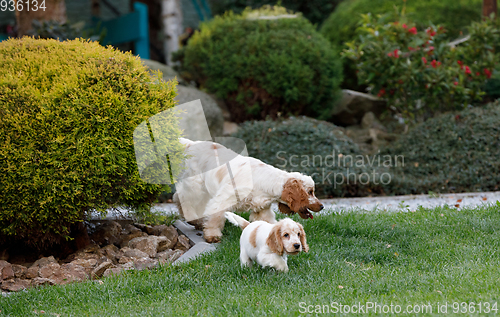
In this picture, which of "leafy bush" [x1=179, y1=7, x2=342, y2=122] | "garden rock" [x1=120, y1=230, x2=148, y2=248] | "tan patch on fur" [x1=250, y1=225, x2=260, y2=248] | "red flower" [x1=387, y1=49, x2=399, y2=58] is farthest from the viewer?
"leafy bush" [x1=179, y1=7, x2=342, y2=122]

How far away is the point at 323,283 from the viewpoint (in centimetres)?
356

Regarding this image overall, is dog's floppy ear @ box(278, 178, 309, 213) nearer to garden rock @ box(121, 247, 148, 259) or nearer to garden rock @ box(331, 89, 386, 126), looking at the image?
garden rock @ box(121, 247, 148, 259)

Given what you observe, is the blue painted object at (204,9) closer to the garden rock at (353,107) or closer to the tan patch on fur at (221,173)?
the garden rock at (353,107)

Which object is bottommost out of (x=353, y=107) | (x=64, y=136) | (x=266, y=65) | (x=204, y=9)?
(x=353, y=107)

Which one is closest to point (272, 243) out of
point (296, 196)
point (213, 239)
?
point (296, 196)

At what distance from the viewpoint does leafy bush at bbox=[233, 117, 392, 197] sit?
701 cm

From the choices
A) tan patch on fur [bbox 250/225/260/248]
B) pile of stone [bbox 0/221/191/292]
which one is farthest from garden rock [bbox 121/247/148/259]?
tan patch on fur [bbox 250/225/260/248]

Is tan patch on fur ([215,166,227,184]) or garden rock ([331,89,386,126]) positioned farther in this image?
garden rock ([331,89,386,126])

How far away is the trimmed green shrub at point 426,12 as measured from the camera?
36.4ft

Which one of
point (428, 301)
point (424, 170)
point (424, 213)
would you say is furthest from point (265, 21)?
point (428, 301)

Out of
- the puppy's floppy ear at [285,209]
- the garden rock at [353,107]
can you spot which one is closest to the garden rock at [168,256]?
the puppy's floppy ear at [285,209]

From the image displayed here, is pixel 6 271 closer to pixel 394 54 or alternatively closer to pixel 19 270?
pixel 19 270

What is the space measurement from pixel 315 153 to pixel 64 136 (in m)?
4.38

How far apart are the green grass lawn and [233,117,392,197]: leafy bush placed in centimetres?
221
